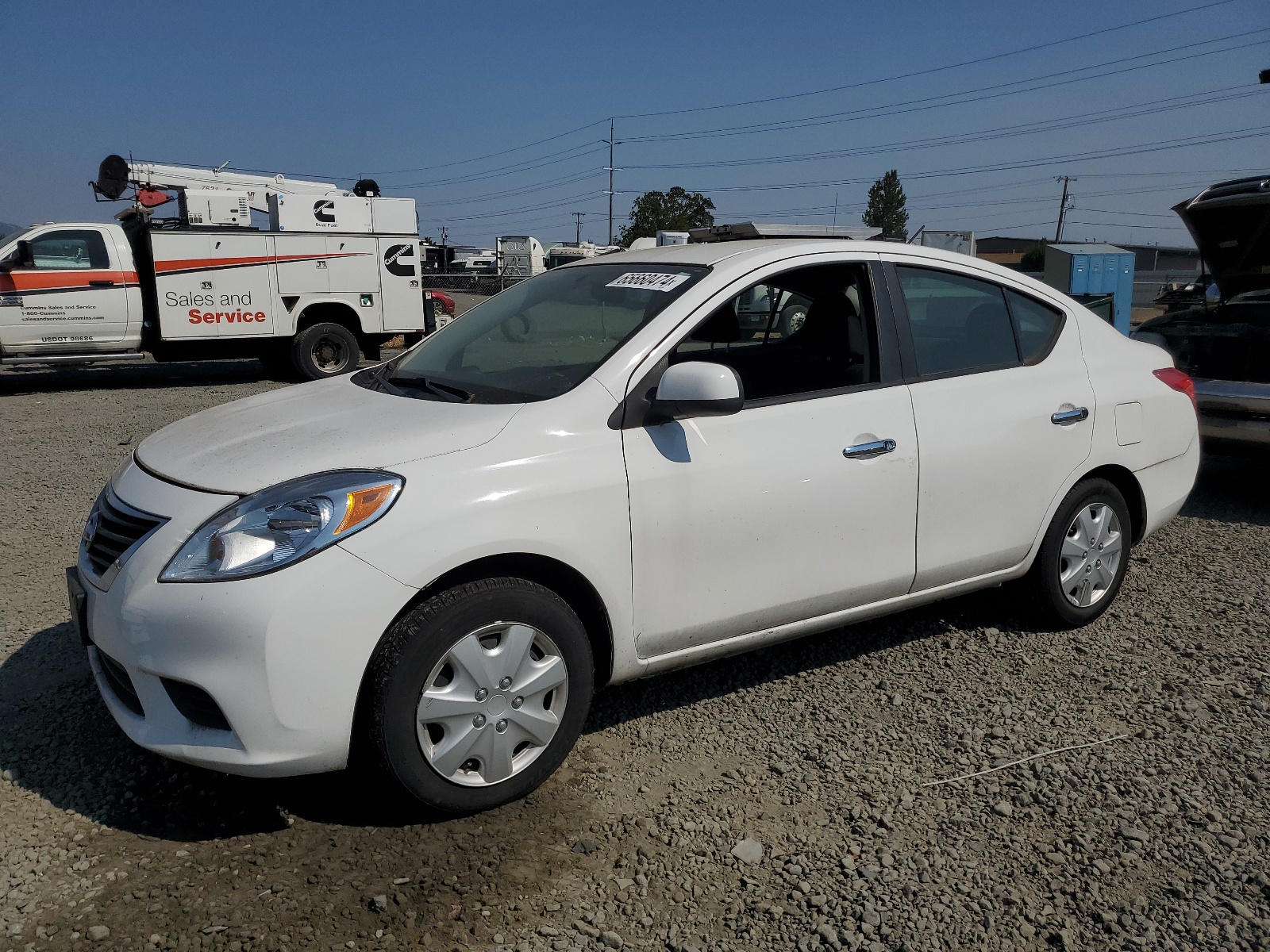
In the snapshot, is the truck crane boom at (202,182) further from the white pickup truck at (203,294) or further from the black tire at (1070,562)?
the black tire at (1070,562)

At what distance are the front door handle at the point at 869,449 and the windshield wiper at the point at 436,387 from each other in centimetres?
130

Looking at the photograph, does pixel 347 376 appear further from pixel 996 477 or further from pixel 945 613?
pixel 945 613

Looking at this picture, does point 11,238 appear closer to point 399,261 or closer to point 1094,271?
point 399,261

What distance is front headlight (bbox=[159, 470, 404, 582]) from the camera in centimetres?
256

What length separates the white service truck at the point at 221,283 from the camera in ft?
40.5

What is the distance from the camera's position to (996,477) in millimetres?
3797

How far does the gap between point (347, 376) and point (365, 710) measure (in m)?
1.72

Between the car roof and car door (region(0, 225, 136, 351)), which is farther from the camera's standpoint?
car door (region(0, 225, 136, 351))

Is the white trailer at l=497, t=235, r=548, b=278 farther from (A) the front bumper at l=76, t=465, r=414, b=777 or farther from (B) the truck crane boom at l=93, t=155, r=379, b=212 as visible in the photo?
(A) the front bumper at l=76, t=465, r=414, b=777

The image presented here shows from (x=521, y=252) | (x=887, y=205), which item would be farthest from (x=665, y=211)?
(x=887, y=205)

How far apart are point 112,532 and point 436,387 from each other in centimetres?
109

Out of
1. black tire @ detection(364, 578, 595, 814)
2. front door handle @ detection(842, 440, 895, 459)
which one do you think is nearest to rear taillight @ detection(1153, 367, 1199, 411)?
front door handle @ detection(842, 440, 895, 459)

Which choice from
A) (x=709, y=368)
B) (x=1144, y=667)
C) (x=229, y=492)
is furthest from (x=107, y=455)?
(x=1144, y=667)

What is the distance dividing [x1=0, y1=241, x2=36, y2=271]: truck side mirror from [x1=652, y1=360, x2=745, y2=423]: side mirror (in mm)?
12025
